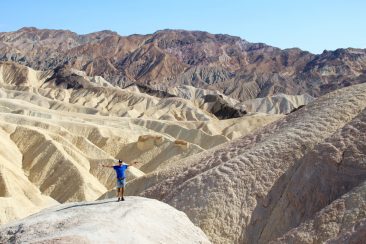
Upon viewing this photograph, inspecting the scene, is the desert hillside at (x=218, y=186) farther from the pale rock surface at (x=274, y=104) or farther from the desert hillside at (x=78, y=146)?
the pale rock surface at (x=274, y=104)

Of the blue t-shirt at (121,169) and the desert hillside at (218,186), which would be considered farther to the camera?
the blue t-shirt at (121,169)

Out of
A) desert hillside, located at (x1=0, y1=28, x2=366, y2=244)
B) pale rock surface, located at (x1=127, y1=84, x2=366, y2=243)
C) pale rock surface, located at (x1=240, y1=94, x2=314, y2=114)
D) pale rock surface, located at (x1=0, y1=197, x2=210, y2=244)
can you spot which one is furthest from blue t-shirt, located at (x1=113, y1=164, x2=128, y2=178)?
pale rock surface, located at (x1=240, y1=94, x2=314, y2=114)

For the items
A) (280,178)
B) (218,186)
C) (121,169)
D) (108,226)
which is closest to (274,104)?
(280,178)

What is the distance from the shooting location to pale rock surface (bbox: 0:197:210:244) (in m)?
11.2

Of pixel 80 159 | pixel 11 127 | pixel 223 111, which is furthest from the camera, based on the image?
pixel 223 111

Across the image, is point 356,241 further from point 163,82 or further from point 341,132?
point 163,82

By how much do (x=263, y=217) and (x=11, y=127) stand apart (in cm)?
4092

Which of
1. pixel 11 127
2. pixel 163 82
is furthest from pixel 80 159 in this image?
pixel 163 82

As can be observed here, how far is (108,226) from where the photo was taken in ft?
38.0

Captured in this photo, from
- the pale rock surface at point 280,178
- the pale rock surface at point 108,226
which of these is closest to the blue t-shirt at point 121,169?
the pale rock surface at point 108,226

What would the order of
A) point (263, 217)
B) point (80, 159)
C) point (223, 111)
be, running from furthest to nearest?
point (223, 111)
point (80, 159)
point (263, 217)

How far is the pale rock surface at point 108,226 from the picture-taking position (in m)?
11.2

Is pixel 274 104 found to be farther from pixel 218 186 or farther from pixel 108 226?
pixel 108 226

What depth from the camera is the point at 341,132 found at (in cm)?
1811
